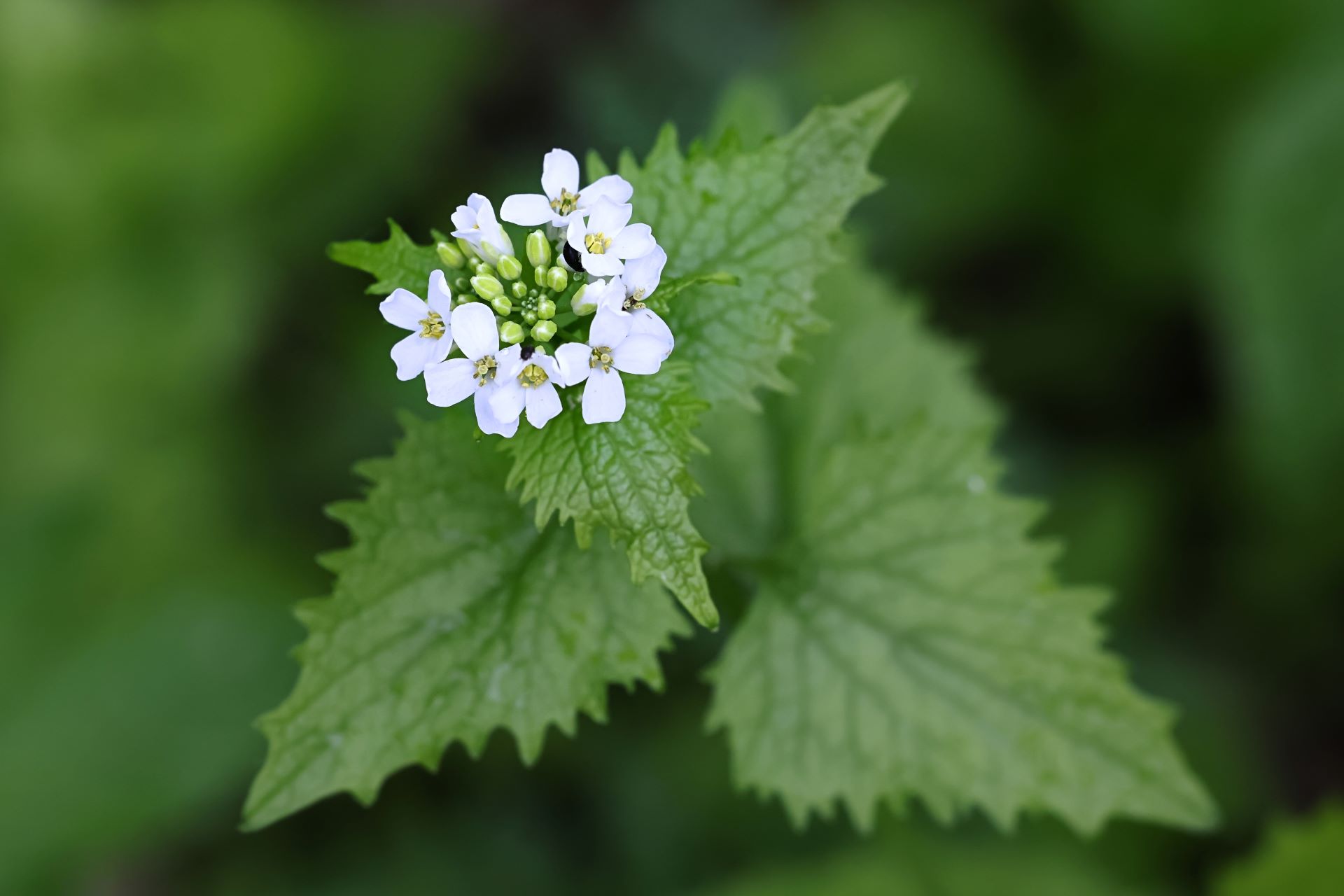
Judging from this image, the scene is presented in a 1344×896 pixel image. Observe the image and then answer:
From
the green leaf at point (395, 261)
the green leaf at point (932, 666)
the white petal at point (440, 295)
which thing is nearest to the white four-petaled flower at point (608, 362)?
the white petal at point (440, 295)

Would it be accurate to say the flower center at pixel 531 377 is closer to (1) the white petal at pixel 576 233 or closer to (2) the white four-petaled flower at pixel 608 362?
(2) the white four-petaled flower at pixel 608 362

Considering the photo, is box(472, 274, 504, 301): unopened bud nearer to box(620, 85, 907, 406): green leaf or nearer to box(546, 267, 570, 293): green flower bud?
box(546, 267, 570, 293): green flower bud

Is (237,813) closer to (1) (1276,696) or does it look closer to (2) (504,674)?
(2) (504,674)

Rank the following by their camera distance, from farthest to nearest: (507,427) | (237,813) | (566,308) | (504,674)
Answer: (237,813) < (504,674) < (566,308) < (507,427)

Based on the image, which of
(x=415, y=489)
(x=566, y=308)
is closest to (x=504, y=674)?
(x=415, y=489)

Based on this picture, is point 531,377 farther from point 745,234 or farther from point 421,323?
point 745,234

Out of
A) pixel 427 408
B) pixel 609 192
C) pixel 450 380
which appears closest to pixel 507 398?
pixel 450 380

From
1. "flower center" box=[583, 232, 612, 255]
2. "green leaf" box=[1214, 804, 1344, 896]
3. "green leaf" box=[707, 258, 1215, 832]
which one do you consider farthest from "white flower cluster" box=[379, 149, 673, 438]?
"green leaf" box=[1214, 804, 1344, 896]
